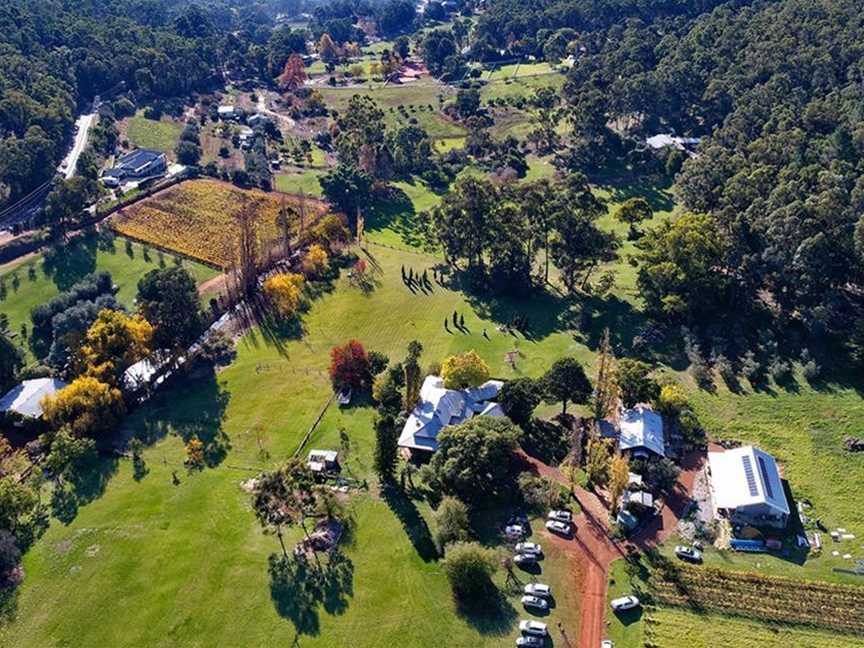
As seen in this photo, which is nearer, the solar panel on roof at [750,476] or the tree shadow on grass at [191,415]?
the solar panel on roof at [750,476]

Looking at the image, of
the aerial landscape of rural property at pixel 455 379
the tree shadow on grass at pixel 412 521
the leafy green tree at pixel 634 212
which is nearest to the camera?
the aerial landscape of rural property at pixel 455 379

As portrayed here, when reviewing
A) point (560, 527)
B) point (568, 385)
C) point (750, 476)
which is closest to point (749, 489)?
point (750, 476)

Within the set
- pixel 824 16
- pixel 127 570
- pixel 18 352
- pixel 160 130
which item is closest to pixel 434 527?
pixel 127 570

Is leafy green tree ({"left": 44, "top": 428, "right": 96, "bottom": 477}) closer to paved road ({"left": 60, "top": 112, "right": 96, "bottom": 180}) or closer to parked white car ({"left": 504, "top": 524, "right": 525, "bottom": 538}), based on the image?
parked white car ({"left": 504, "top": 524, "right": 525, "bottom": 538})

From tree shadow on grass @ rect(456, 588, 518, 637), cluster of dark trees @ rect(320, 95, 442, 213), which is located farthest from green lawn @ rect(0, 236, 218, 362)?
tree shadow on grass @ rect(456, 588, 518, 637)

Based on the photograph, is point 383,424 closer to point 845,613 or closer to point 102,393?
point 102,393

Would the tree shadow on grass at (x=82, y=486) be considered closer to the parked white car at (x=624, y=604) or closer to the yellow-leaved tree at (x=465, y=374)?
the yellow-leaved tree at (x=465, y=374)

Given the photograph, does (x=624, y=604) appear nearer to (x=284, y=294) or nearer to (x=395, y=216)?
(x=284, y=294)

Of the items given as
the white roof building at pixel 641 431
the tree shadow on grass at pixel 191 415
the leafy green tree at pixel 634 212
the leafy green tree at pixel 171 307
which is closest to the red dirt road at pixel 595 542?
the white roof building at pixel 641 431
